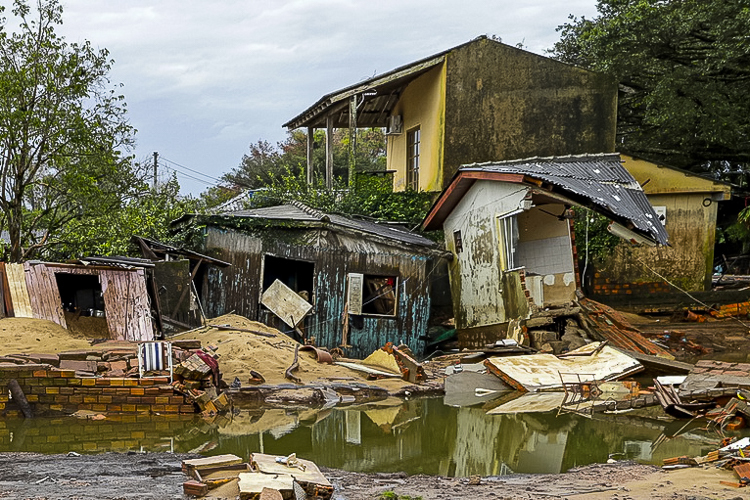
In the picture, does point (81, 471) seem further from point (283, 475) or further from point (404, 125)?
point (404, 125)

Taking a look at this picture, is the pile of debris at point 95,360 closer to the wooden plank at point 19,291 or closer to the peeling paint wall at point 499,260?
the wooden plank at point 19,291

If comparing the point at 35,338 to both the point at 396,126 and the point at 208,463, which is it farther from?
the point at 396,126

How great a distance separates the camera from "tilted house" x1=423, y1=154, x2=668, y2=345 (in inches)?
600

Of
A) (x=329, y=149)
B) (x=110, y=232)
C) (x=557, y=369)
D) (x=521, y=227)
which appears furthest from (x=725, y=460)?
(x=329, y=149)

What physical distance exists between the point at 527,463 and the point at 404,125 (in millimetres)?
17979

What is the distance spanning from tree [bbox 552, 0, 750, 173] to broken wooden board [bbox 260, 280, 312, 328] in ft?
37.8

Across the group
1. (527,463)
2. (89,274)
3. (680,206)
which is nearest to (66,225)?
(89,274)

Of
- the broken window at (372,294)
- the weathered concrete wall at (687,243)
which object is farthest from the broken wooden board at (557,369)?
the weathered concrete wall at (687,243)

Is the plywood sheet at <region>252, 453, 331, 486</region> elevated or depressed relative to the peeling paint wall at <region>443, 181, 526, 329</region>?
depressed

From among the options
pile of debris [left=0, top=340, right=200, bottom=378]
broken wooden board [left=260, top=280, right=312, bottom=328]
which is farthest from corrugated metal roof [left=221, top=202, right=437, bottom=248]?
pile of debris [left=0, top=340, right=200, bottom=378]

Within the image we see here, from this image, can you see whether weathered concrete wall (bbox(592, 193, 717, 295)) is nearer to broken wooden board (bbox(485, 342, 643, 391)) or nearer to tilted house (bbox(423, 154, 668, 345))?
tilted house (bbox(423, 154, 668, 345))

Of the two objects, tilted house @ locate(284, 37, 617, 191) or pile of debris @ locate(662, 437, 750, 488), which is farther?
tilted house @ locate(284, 37, 617, 191)

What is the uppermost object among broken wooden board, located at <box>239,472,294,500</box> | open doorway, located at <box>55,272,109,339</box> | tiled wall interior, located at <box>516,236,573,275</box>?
tiled wall interior, located at <box>516,236,573,275</box>

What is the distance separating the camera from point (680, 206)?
22438 mm
